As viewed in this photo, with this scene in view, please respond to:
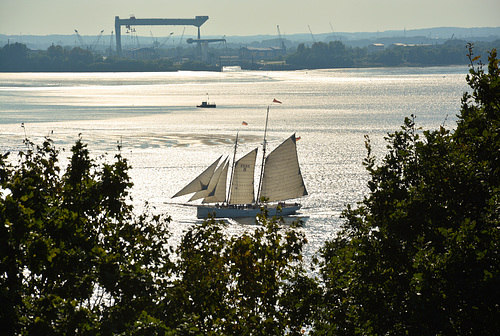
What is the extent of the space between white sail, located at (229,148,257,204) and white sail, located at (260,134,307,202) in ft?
3.88

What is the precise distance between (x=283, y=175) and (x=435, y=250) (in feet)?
118

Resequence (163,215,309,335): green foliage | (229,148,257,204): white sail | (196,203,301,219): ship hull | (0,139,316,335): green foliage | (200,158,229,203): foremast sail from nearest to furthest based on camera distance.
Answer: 1. (0,139,316,335): green foliage
2. (163,215,309,335): green foliage
3. (196,203,301,219): ship hull
4. (200,158,229,203): foremast sail
5. (229,148,257,204): white sail

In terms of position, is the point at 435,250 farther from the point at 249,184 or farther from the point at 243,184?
the point at 249,184

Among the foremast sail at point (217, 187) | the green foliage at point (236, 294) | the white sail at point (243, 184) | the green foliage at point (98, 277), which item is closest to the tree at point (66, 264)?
the green foliage at point (98, 277)

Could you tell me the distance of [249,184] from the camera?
164 ft

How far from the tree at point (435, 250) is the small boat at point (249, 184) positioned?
32.7 meters

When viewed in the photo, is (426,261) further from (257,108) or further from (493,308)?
(257,108)

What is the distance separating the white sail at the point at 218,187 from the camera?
47.7 metres

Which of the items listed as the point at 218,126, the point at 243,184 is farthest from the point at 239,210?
the point at 218,126

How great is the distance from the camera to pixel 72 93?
16912 cm

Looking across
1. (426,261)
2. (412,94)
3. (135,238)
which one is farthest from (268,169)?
(412,94)

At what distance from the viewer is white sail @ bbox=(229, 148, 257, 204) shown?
158 ft

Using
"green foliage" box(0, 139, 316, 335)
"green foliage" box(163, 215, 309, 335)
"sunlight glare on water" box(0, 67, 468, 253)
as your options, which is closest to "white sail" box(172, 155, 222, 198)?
"sunlight glare on water" box(0, 67, 468, 253)

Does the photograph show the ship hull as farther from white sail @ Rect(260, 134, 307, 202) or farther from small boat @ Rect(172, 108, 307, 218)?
white sail @ Rect(260, 134, 307, 202)
